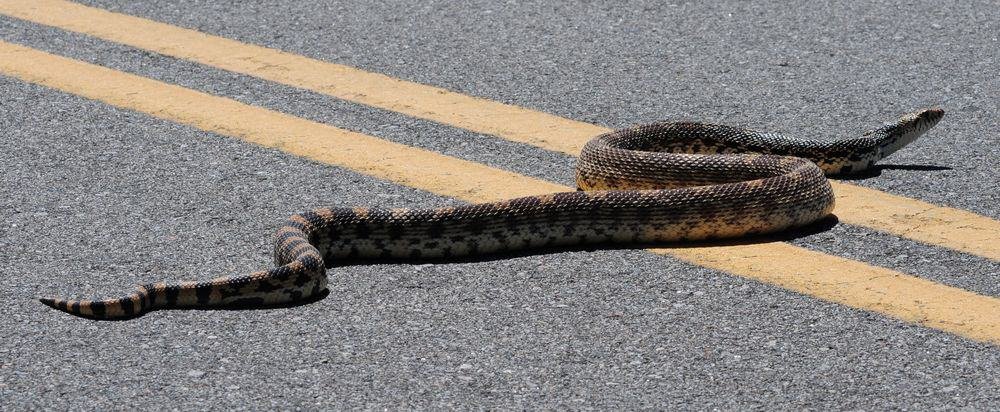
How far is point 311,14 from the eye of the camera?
9461 mm

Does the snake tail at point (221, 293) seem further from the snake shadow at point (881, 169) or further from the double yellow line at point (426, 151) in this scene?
the snake shadow at point (881, 169)

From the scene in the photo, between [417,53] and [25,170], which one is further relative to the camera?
[417,53]

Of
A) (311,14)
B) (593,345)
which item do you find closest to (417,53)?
(311,14)

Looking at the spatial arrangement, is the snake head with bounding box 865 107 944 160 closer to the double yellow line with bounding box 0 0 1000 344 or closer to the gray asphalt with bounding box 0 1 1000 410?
the gray asphalt with bounding box 0 1 1000 410

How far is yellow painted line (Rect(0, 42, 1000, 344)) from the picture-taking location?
18.7 ft

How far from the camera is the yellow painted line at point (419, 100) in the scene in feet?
21.3

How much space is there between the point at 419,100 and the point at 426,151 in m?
0.70

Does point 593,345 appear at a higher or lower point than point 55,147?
higher

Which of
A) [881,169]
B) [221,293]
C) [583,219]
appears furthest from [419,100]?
[221,293]

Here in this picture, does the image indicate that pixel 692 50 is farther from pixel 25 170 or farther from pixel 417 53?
pixel 25 170

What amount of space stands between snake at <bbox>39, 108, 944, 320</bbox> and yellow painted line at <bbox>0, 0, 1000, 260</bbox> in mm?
303

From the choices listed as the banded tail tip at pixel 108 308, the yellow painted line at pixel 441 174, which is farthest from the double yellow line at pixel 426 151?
the banded tail tip at pixel 108 308

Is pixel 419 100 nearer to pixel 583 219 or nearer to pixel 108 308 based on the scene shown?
pixel 583 219

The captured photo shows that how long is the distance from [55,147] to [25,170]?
32cm
